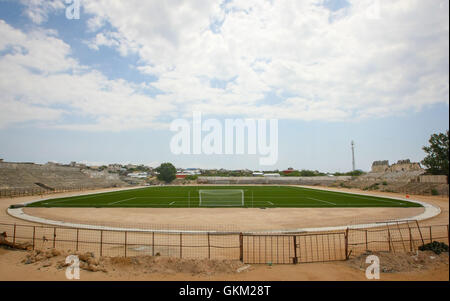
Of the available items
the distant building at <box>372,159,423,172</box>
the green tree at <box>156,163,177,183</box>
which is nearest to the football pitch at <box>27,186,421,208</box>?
the distant building at <box>372,159,423,172</box>

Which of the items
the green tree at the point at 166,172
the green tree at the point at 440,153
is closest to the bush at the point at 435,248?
the green tree at the point at 440,153

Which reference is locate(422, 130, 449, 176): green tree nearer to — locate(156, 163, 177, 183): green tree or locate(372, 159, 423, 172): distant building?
locate(372, 159, 423, 172): distant building

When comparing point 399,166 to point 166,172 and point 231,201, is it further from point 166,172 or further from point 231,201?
point 166,172

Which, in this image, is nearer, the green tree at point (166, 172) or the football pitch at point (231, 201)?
the football pitch at point (231, 201)

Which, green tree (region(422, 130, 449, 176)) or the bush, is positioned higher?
green tree (region(422, 130, 449, 176))

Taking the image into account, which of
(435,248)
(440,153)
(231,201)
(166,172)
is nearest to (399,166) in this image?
(231,201)

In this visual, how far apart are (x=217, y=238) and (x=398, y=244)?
10.8 metres

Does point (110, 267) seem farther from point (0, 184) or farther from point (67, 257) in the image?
point (0, 184)

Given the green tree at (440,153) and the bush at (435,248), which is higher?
the green tree at (440,153)

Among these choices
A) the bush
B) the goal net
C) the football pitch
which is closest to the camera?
the bush

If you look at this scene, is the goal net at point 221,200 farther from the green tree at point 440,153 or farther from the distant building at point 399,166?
the distant building at point 399,166

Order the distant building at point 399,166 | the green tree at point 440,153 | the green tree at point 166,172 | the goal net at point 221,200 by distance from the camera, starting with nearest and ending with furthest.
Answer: the green tree at point 440,153
the goal net at point 221,200
the distant building at point 399,166
the green tree at point 166,172
